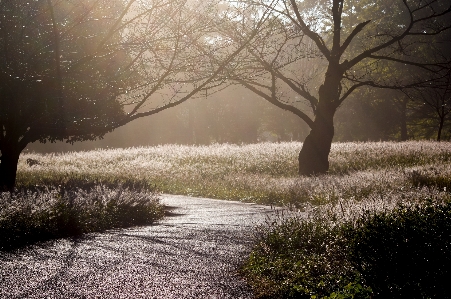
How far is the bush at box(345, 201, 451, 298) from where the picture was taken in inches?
195

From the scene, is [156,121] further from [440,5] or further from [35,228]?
[35,228]

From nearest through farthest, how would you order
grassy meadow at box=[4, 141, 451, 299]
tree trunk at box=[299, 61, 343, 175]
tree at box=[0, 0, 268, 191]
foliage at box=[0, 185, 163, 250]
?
1. grassy meadow at box=[4, 141, 451, 299]
2. tree at box=[0, 0, 268, 191]
3. foliage at box=[0, 185, 163, 250]
4. tree trunk at box=[299, 61, 343, 175]

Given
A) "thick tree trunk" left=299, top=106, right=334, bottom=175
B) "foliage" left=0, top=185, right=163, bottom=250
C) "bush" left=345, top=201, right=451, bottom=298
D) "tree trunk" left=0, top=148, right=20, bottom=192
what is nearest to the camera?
"bush" left=345, top=201, right=451, bottom=298

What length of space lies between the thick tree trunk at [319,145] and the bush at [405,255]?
1385cm

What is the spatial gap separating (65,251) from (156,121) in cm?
5811

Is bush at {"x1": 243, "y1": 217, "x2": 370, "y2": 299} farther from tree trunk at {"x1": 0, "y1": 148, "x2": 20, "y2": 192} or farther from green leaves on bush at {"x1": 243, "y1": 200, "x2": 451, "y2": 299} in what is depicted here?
tree trunk at {"x1": 0, "y1": 148, "x2": 20, "y2": 192}

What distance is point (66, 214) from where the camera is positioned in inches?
377

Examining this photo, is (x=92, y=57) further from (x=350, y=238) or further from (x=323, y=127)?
(x=323, y=127)

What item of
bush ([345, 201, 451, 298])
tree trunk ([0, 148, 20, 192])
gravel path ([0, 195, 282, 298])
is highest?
tree trunk ([0, 148, 20, 192])

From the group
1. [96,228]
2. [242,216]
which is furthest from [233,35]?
[96,228]

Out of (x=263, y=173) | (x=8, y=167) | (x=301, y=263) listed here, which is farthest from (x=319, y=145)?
(x=301, y=263)

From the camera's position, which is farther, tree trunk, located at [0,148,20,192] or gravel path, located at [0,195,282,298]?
tree trunk, located at [0,148,20,192]

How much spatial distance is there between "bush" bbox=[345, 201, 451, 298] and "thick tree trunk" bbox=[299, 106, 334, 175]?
45.4 ft

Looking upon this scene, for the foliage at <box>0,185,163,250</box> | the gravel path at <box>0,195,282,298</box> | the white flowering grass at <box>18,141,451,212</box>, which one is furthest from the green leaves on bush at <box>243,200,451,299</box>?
the white flowering grass at <box>18,141,451,212</box>
